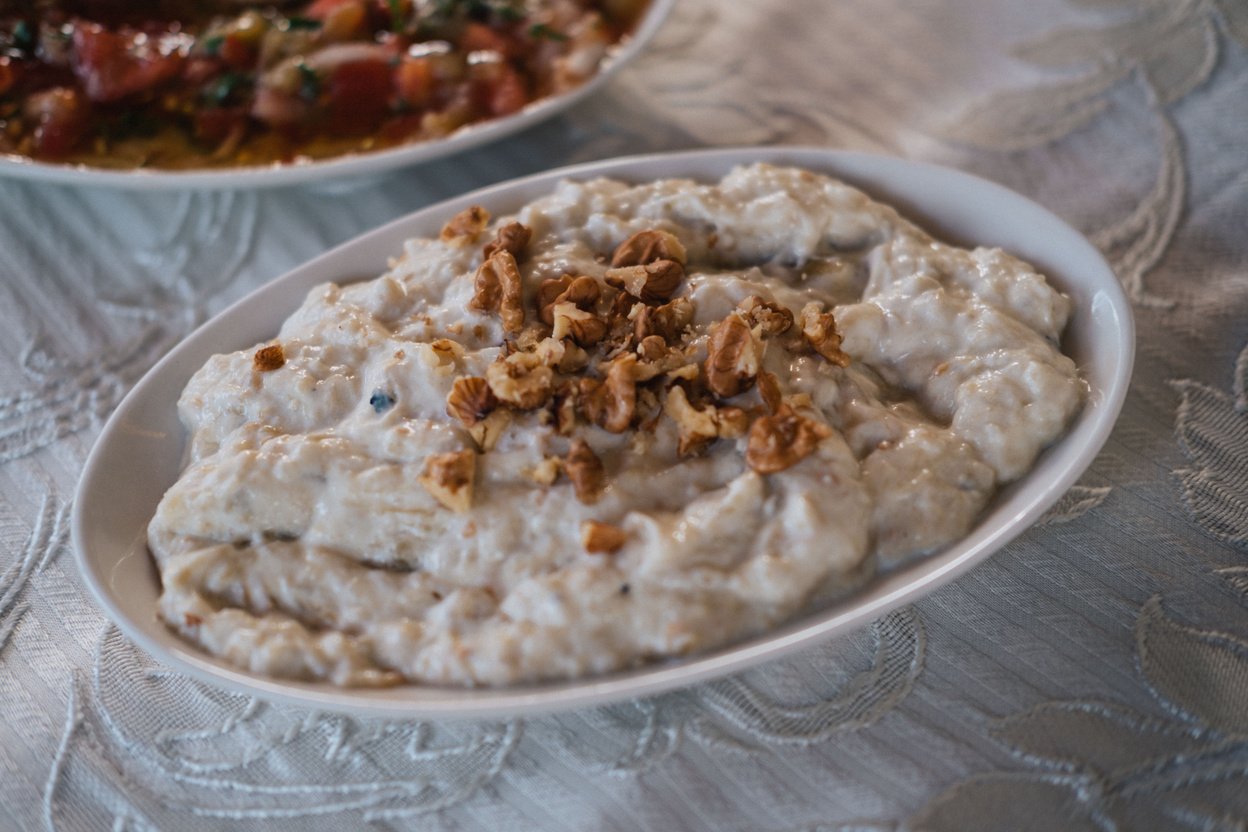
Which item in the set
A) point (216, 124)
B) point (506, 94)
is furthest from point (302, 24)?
point (506, 94)

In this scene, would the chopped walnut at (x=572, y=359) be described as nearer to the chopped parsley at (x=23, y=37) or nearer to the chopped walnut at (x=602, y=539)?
the chopped walnut at (x=602, y=539)

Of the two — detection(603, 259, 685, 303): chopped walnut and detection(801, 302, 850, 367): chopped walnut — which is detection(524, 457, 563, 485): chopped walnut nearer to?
detection(603, 259, 685, 303): chopped walnut

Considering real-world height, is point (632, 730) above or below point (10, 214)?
below

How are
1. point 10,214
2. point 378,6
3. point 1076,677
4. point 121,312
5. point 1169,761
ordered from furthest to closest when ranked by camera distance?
point 378,6, point 10,214, point 121,312, point 1076,677, point 1169,761

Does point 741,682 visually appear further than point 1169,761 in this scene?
Yes

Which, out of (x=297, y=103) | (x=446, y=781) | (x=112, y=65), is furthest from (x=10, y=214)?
(x=446, y=781)

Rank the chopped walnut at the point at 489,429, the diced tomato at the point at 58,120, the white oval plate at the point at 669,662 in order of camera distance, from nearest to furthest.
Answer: the white oval plate at the point at 669,662
the chopped walnut at the point at 489,429
the diced tomato at the point at 58,120

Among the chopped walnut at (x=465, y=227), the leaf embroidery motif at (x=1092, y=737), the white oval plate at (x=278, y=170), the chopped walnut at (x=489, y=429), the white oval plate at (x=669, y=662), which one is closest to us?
the white oval plate at (x=669, y=662)

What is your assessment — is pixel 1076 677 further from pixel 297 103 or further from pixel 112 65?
pixel 112 65

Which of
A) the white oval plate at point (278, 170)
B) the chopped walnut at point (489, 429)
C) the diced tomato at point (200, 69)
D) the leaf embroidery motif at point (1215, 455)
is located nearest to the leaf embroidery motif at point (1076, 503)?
the leaf embroidery motif at point (1215, 455)
